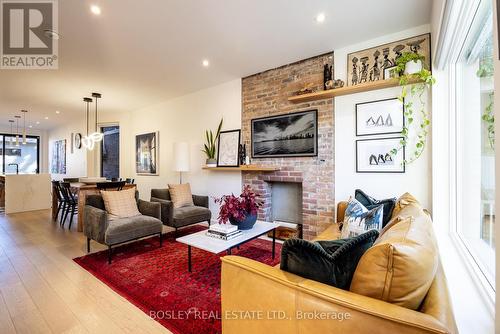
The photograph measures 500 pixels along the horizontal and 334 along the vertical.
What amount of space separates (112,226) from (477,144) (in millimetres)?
3596

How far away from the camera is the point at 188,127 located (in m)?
5.10

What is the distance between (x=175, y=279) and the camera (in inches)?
95.8

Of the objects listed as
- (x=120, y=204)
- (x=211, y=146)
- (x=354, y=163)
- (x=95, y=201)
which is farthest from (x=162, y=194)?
(x=354, y=163)

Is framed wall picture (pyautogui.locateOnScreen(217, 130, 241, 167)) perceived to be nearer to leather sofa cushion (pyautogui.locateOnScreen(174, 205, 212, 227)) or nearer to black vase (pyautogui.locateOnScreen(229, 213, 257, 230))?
leather sofa cushion (pyautogui.locateOnScreen(174, 205, 212, 227))

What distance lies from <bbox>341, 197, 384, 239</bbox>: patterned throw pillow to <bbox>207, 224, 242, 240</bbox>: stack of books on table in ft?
3.50

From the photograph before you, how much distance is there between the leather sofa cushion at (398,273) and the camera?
0.85 m

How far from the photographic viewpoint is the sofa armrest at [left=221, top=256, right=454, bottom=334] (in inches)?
30.5

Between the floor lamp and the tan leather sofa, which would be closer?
the tan leather sofa

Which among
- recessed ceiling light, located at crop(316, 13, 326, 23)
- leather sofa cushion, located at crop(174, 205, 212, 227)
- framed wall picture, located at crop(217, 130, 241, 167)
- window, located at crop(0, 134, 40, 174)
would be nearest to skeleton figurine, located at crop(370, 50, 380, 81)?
recessed ceiling light, located at crop(316, 13, 326, 23)

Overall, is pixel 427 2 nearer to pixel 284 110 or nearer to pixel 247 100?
pixel 284 110

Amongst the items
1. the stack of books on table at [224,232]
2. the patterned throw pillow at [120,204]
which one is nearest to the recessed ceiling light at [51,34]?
the patterned throw pillow at [120,204]

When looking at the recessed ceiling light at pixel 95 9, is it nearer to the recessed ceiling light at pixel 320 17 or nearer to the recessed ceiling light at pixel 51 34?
the recessed ceiling light at pixel 51 34

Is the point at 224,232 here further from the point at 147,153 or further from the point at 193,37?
the point at 147,153

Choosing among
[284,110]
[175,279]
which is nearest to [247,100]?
[284,110]
